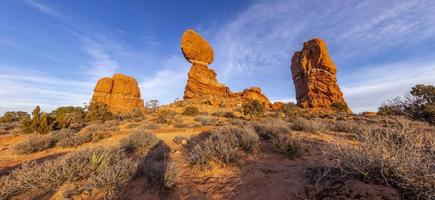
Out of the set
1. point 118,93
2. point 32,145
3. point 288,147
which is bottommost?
point 32,145

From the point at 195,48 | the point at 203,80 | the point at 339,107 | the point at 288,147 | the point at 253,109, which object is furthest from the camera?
the point at 195,48

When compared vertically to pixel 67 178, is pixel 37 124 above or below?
above

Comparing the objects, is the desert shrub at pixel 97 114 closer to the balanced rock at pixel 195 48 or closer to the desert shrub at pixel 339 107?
the balanced rock at pixel 195 48

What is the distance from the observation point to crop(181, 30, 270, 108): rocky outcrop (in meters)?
36.4

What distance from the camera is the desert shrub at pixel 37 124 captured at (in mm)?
11671

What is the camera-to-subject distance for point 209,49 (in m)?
41.5

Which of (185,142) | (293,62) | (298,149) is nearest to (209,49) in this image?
(293,62)

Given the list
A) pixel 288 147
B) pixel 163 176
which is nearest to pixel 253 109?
pixel 288 147

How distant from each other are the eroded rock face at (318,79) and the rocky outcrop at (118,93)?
32536 mm

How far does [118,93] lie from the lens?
136 ft

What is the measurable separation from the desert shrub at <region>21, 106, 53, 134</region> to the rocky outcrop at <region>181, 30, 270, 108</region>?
23.6 meters

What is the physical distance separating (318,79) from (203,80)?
65.8 ft

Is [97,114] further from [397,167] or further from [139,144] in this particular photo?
[397,167]

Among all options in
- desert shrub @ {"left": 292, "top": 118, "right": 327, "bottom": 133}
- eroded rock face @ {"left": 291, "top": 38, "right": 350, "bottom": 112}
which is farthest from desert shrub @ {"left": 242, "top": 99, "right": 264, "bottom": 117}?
eroded rock face @ {"left": 291, "top": 38, "right": 350, "bottom": 112}
